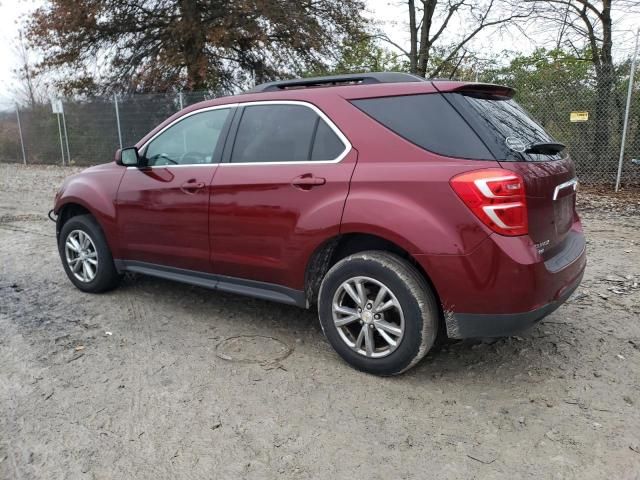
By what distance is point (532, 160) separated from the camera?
299 cm

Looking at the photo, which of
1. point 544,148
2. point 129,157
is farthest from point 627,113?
point 129,157

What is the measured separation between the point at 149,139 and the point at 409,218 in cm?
252

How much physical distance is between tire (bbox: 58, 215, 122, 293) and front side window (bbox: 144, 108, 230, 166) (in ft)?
3.01

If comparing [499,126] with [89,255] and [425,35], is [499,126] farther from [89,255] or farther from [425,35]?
[425,35]

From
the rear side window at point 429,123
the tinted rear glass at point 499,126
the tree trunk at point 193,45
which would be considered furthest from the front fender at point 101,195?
the tree trunk at point 193,45

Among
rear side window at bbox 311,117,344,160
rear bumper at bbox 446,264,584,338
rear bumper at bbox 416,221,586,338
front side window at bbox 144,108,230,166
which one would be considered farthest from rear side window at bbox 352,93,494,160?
front side window at bbox 144,108,230,166

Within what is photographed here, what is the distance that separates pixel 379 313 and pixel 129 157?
253 centimetres

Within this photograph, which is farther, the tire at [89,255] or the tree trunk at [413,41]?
the tree trunk at [413,41]

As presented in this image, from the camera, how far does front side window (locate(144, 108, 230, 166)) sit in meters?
4.02

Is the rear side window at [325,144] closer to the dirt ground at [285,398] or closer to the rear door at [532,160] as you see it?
the rear door at [532,160]

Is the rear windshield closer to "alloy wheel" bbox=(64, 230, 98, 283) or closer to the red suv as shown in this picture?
the red suv

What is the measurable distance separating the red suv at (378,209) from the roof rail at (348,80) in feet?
Result: 0.05

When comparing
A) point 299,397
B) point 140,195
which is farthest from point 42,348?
point 299,397

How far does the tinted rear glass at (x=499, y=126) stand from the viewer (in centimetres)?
292
